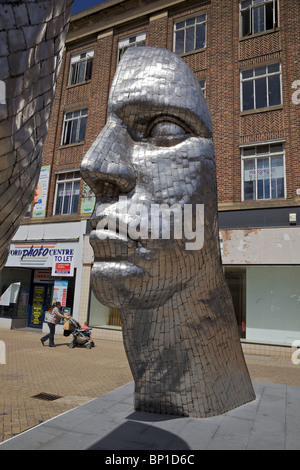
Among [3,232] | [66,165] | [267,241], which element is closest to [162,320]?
[3,232]

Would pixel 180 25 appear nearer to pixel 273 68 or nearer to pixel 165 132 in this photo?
pixel 273 68

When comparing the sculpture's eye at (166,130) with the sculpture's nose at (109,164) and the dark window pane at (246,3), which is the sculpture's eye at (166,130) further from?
the dark window pane at (246,3)

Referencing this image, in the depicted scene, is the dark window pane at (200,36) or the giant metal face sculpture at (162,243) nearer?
the giant metal face sculpture at (162,243)

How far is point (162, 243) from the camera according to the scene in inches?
83.7

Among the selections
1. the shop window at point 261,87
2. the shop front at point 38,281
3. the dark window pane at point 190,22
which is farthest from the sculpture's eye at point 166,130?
the dark window pane at point 190,22

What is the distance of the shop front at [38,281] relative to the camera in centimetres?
1285

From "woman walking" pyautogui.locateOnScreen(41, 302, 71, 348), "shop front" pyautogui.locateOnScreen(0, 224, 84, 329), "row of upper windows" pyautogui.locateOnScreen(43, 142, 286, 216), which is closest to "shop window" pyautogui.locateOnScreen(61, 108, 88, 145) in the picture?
"shop front" pyautogui.locateOnScreen(0, 224, 84, 329)

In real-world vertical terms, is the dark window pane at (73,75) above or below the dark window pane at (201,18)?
below

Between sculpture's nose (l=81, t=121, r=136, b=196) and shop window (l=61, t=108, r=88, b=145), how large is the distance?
12.7 meters

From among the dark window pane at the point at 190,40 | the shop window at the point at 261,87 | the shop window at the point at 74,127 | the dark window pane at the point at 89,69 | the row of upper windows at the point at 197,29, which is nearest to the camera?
the shop window at the point at 261,87

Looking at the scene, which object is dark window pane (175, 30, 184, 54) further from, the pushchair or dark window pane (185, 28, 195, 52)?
the pushchair

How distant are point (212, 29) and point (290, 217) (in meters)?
7.66

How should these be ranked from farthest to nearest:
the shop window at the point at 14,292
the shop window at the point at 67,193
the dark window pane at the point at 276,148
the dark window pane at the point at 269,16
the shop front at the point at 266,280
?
the shop window at the point at 14,292
the shop window at the point at 67,193
the dark window pane at the point at 269,16
the dark window pane at the point at 276,148
the shop front at the point at 266,280

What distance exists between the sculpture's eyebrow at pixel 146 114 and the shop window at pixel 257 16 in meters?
11.6
